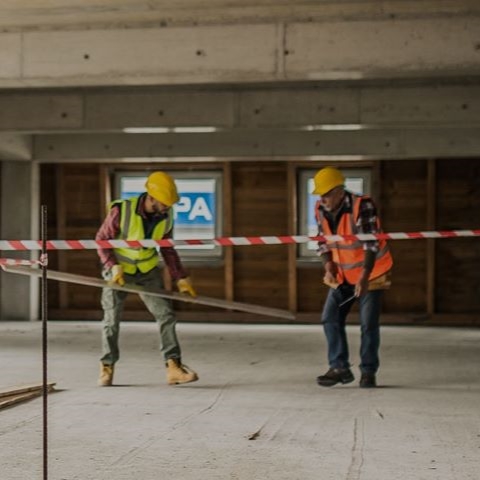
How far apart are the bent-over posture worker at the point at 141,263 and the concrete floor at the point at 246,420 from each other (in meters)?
0.25

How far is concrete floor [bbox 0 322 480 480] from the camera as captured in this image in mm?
5051

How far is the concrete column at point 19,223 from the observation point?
16062 millimetres

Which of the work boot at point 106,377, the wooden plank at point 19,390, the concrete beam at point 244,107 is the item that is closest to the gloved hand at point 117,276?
the work boot at point 106,377

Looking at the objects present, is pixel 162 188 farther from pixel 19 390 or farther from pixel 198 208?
pixel 198 208

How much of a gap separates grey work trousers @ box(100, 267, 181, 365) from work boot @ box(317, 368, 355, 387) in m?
1.21

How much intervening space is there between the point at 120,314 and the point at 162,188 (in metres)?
1.10

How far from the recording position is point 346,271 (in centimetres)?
809

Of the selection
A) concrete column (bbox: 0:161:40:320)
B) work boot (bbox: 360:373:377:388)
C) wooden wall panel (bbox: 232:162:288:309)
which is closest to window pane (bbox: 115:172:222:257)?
wooden wall panel (bbox: 232:162:288:309)

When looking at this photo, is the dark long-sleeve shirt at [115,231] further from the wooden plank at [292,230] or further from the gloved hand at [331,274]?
the wooden plank at [292,230]

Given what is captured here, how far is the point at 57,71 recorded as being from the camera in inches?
378

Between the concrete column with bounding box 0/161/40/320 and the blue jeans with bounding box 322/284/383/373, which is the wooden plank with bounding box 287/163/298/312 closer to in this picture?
the concrete column with bounding box 0/161/40/320

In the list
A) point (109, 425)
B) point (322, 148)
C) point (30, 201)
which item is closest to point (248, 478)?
point (109, 425)

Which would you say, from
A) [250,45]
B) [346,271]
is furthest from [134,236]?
[250,45]

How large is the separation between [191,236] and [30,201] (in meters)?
2.73
